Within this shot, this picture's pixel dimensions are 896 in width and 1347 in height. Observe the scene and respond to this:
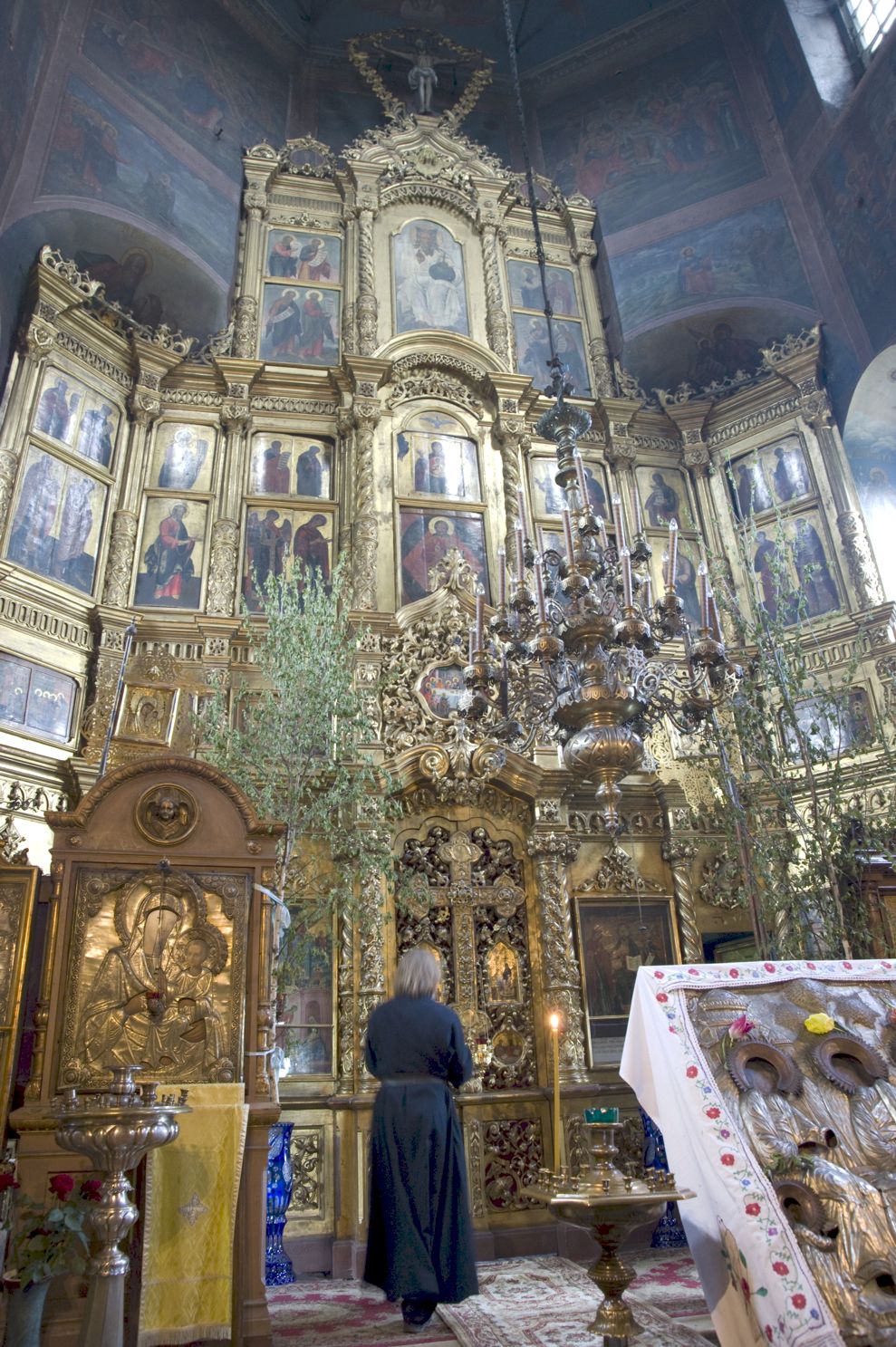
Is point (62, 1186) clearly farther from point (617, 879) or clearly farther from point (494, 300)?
point (494, 300)

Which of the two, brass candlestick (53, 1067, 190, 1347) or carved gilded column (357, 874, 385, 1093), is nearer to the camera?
brass candlestick (53, 1067, 190, 1347)

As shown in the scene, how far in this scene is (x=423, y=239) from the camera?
42.9 ft

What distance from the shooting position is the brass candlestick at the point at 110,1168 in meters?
3.66

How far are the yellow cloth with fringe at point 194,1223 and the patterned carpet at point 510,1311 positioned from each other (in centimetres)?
81

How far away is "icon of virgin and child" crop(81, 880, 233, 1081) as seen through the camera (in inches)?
195

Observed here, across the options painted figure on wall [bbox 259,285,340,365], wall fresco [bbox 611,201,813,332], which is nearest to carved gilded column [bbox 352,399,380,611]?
painted figure on wall [bbox 259,285,340,365]

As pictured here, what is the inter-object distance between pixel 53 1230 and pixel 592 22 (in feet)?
58.0

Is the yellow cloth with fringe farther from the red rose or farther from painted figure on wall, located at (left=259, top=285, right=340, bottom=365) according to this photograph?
painted figure on wall, located at (left=259, top=285, right=340, bottom=365)

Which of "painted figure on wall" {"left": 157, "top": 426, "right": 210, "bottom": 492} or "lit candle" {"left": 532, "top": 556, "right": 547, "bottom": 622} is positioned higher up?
"painted figure on wall" {"left": 157, "top": 426, "right": 210, "bottom": 492}

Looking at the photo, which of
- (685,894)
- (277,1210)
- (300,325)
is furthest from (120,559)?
(685,894)

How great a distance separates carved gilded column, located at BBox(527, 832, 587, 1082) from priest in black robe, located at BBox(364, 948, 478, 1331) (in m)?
3.89

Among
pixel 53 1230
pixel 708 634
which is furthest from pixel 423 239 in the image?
pixel 53 1230

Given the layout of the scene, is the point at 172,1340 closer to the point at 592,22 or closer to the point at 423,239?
the point at 423,239

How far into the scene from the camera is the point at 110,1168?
3.81 m
